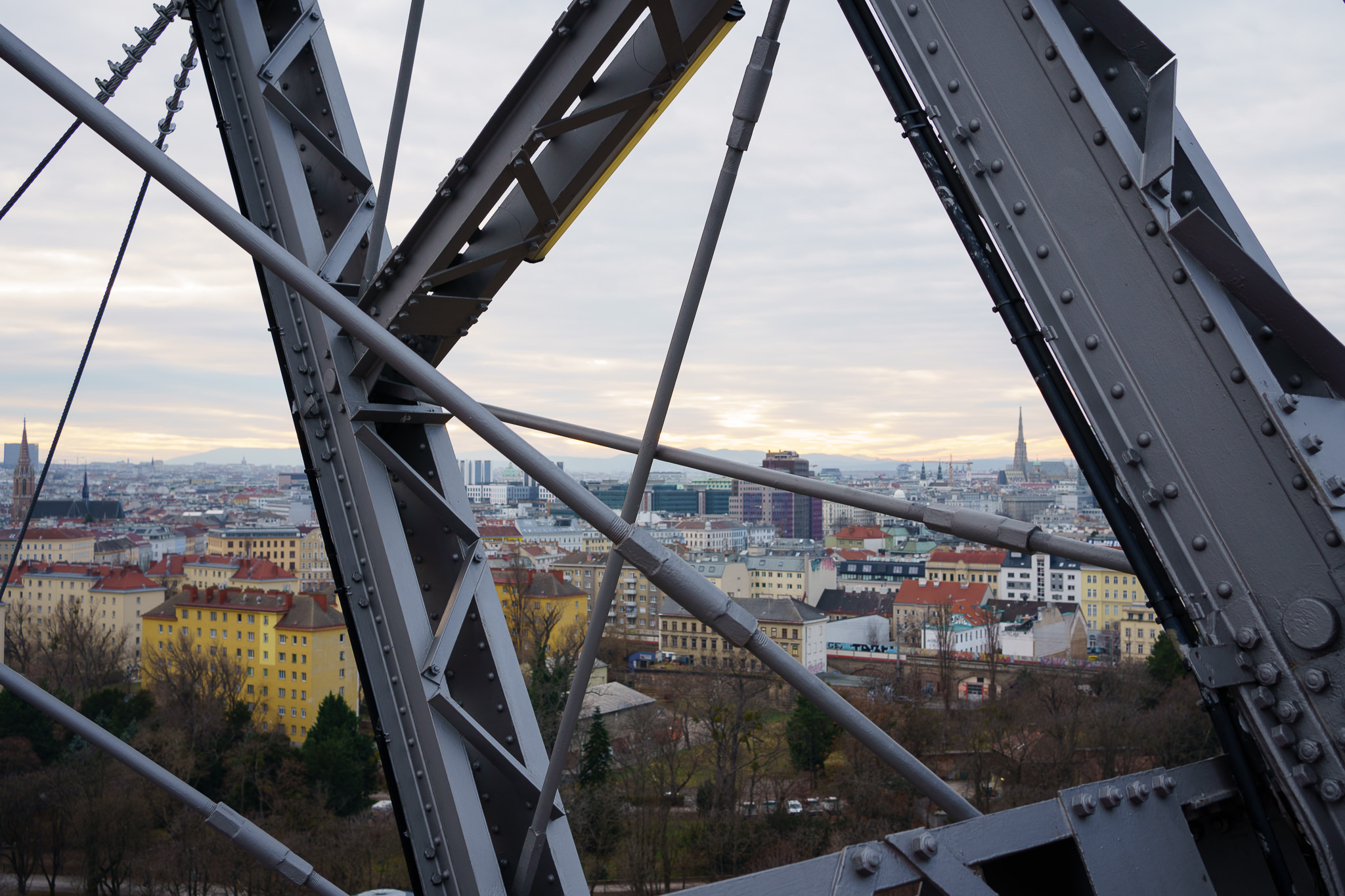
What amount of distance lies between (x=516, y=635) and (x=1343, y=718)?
3554 cm

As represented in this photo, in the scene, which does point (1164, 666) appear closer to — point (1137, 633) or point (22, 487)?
point (1137, 633)

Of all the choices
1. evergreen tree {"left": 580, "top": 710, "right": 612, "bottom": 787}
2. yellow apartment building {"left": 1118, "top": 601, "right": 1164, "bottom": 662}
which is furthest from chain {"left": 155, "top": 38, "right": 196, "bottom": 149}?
yellow apartment building {"left": 1118, "top": 601, "right": 1164, "bottom": 662}

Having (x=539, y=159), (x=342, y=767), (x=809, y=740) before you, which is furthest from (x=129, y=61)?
(x=342, y=767)

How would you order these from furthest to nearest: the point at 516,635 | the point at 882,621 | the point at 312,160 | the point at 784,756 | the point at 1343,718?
the point at 882,621 < the point at 516,635 < the point at 784,756 < the point at 312,160 < the point at 1343,718

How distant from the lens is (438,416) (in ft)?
8.72

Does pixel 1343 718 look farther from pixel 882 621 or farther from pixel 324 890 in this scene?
pixel 882 621

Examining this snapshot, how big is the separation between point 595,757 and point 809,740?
624cm

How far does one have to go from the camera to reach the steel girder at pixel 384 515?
2426mm

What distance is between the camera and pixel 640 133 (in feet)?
7.41

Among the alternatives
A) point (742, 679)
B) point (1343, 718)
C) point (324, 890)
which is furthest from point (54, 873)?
point (1343, 718)

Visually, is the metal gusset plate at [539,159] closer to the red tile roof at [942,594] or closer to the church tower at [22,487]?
the church tower at [22,487]

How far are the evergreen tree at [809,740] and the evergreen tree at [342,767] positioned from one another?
38.4 ft

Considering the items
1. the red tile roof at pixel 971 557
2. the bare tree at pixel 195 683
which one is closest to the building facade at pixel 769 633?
the red tile roof at pixel 971 557

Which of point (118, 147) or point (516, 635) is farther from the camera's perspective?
point (516, 635)
